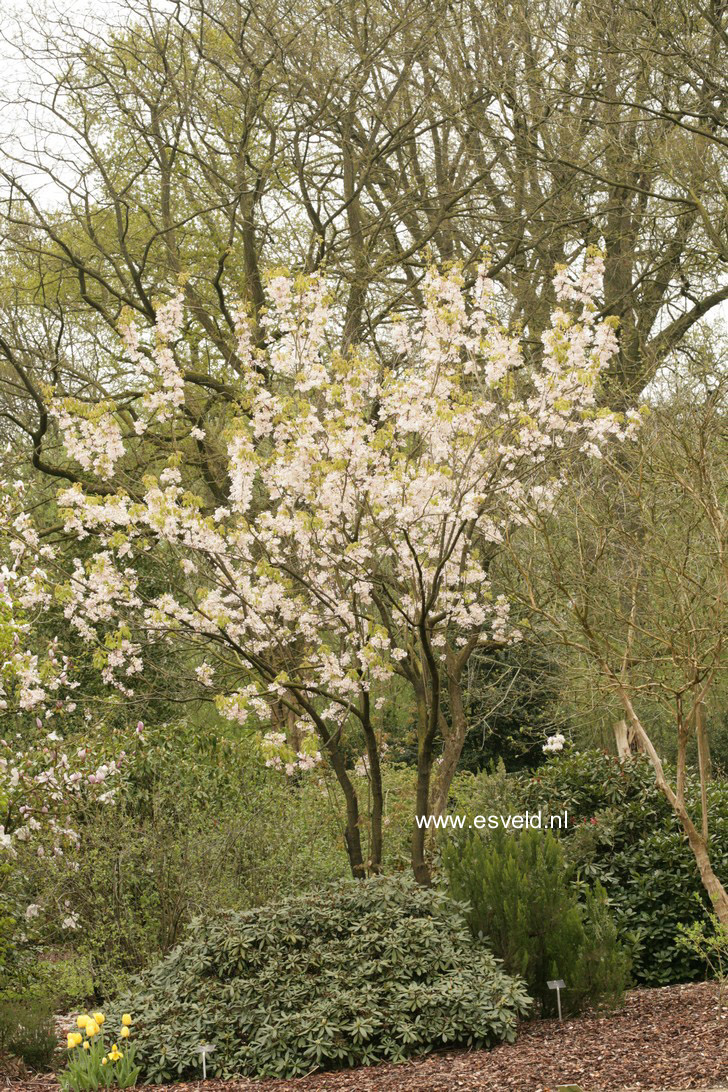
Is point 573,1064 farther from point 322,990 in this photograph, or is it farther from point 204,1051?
point 204,1051

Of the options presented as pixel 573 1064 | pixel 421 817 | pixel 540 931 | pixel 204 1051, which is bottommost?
pixel 573 1064

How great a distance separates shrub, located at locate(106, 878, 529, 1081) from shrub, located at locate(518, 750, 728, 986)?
1343mm

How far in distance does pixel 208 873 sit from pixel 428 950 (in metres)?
1.72

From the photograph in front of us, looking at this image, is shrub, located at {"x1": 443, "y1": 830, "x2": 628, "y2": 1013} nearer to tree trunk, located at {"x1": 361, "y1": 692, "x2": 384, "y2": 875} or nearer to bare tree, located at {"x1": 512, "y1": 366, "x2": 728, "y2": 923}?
bare tree, located at {"x1": 512, "y1": 366, "x2": 728, "y2": 923}

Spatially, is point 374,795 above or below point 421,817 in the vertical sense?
above

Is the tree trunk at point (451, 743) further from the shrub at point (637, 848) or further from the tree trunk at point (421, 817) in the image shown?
the tree trunk at point (421, 817)

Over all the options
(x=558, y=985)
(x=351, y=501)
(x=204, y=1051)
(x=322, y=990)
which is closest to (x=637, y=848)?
(x=558, y=985)

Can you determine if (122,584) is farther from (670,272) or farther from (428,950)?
(670,272)

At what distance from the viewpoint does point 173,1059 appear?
4996mm

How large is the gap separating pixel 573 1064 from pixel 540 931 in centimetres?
107

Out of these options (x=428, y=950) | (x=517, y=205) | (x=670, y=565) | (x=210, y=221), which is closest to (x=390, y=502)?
(x=670, y=565)

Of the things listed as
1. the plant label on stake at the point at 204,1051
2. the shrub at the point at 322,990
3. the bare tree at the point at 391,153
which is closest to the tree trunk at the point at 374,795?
the shrub at the point at 322,990

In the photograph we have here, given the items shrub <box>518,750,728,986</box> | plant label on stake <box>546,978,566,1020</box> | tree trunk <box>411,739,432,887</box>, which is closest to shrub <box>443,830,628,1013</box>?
plant label on stake <box>546,978,566,1020</box>

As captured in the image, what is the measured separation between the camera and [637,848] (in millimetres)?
7215
